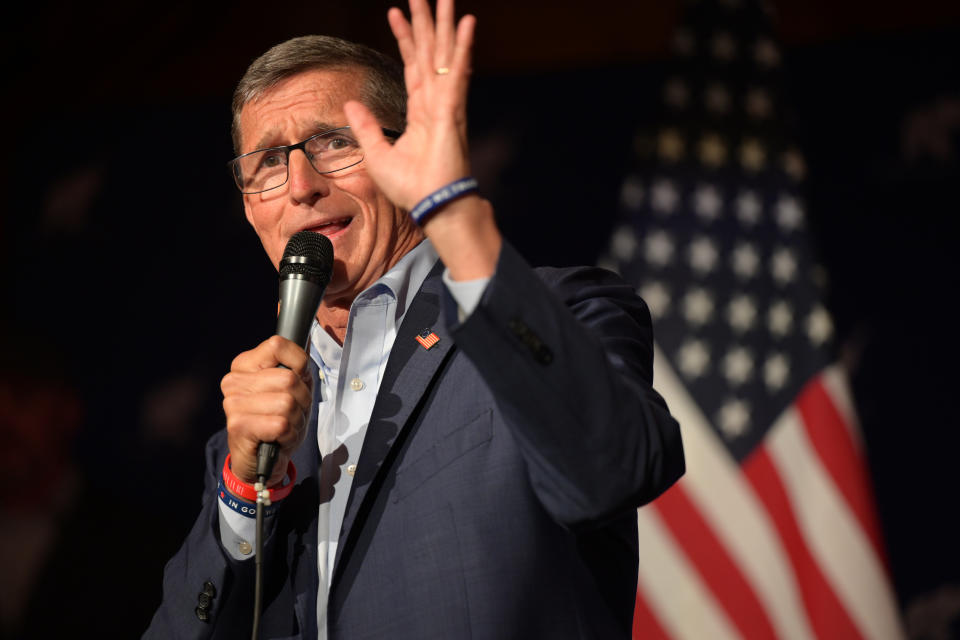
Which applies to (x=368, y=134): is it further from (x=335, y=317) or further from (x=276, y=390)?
(x=335, y=317)

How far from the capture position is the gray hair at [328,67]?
1640 millimetres

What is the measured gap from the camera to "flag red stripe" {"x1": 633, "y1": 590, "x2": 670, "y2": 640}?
2.56 meters

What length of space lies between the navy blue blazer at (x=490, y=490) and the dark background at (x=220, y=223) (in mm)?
1750

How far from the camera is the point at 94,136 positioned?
11.2ft

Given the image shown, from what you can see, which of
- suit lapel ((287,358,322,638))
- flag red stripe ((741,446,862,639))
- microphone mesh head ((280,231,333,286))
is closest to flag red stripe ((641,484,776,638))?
flag red stripe ((741,446,862,639))

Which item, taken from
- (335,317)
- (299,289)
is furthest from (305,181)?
(299,289)

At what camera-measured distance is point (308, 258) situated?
1.26 metres

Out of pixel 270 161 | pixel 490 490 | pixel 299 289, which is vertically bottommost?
pixel 490 490

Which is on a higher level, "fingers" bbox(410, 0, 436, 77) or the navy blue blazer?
"fingers" bbox(410, 0, 436, 77)

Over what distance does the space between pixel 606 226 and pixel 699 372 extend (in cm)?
58

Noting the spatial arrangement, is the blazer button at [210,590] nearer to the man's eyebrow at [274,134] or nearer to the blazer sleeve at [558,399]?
the blazer sleeve at [558,399]

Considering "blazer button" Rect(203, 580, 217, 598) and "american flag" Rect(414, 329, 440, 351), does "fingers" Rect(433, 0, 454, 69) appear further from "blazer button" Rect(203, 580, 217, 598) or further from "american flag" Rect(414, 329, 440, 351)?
"blazer button" Rect(203, 580, 217, 598)

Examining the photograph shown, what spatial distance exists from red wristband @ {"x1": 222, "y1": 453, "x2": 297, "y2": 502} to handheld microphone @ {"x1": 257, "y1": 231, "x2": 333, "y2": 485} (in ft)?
0.45

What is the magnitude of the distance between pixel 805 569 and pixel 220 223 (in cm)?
229
